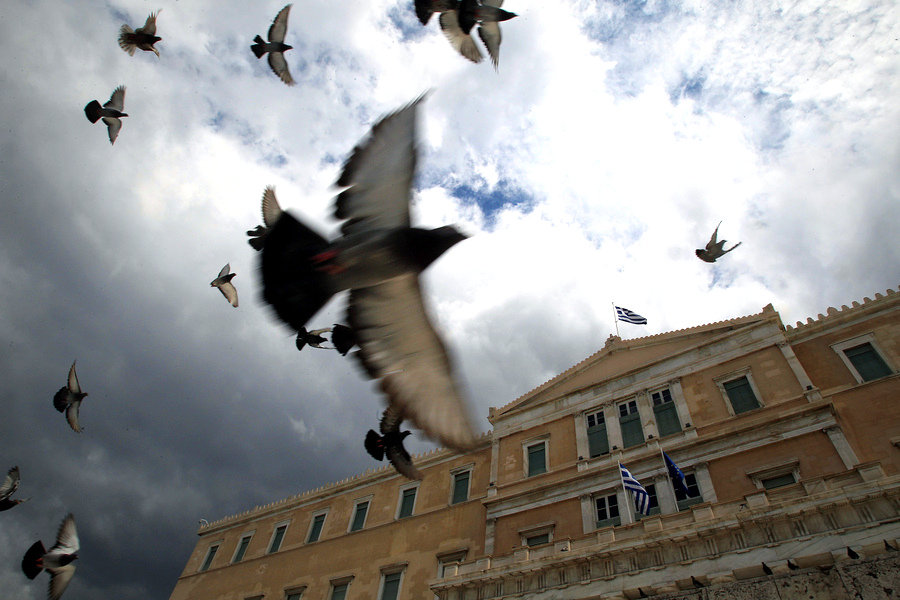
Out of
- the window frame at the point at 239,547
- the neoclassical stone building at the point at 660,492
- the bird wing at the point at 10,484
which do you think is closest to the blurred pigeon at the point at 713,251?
the neoclassical stone building at the point at 660,492

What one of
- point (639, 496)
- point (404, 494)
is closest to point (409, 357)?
point (639, 496)

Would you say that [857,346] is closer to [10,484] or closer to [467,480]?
[467,480]

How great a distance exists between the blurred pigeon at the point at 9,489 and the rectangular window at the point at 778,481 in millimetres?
20812

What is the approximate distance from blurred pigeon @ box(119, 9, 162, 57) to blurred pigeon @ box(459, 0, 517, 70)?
7185 mm

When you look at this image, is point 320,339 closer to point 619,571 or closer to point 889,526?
point 619,571

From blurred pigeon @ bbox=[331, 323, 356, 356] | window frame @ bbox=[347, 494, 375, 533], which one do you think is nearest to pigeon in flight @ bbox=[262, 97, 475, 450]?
blurred pigeon @ bbox=[331, 323, 356, 356]

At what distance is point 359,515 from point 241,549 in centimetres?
998

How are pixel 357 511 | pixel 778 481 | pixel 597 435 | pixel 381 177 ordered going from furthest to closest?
pixel 357 511 < pixel 597 435 < pixel 778 481 < pixel 381 177

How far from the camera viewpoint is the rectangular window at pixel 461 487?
2484 centimetres

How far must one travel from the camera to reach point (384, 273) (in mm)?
6035

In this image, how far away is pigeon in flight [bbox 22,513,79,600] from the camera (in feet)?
39.2

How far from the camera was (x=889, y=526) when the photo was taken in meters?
11.0

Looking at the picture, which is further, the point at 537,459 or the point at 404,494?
the point at 404,494

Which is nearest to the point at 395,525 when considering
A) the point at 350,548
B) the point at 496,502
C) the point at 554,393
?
the point at 350,548
